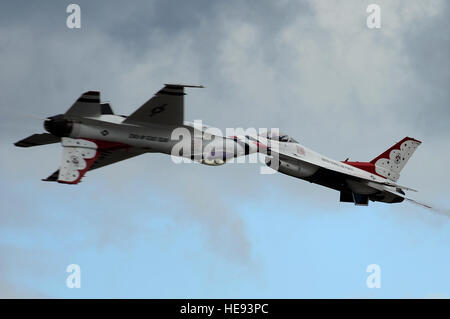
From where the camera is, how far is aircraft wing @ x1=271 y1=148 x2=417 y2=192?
53.9m

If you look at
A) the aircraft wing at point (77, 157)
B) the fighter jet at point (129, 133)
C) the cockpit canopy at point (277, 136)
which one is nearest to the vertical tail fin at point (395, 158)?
the cockpit canopy at point (277, 136)

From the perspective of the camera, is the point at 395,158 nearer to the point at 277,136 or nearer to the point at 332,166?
the point at 332,166

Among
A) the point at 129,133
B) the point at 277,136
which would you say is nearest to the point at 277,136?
the point at 277,136

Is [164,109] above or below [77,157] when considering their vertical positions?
above

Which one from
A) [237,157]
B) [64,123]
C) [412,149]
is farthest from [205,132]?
[412,149]

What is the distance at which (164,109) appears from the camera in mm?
47281

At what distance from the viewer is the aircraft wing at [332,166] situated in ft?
177

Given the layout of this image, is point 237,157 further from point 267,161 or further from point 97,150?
point 97,150

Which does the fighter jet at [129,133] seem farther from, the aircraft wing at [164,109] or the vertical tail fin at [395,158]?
the vertical tail fin at [395,158]

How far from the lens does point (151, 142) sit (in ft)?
159

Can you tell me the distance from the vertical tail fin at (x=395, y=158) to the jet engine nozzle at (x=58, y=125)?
18979mm

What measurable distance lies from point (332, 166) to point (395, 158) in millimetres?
5528
